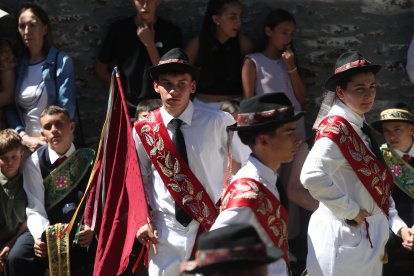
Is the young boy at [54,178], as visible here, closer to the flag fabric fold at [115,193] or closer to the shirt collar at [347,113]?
the flag fabric fold at [115,193]

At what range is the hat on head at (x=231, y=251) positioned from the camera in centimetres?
396

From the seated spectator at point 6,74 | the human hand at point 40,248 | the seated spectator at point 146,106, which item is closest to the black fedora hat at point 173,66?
the seated spectator at point 146,106

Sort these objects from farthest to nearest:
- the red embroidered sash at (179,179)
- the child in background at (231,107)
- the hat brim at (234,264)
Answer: the child in background at (231,107) < the red embroidered sash at (179,179) < the hat brim at (234,264)

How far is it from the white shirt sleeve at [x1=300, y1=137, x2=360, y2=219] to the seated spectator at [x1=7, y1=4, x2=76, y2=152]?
Result: 9.15 feet

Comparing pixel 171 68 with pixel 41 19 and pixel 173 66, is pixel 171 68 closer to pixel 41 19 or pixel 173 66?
pixel 173 66

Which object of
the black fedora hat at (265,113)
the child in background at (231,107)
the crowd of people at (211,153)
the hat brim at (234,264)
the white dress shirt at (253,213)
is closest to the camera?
the hat brim at (234,264)

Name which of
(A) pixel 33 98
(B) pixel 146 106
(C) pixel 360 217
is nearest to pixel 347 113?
(C) pixel 360 217

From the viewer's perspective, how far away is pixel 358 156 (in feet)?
22.0

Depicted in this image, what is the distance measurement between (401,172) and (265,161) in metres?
2.87

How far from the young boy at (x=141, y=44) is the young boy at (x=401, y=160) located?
6.42ft

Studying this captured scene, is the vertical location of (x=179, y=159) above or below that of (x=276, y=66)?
below

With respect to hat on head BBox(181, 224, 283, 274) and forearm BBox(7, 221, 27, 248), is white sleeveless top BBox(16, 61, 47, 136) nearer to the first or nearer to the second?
forearm BBox(7, 221, 27, 248)

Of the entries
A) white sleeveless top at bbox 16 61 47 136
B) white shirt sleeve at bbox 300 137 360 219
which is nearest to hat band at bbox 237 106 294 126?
white shirt sleeve at bbox 300 137 360 219

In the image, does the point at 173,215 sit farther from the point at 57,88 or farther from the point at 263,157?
the point at 57,88
